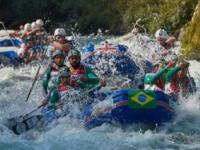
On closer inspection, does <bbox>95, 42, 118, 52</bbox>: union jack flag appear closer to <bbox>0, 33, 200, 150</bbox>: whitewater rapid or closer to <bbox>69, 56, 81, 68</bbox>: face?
<bbox>0, 33, 200, 150</bbox>: whitewater rapid

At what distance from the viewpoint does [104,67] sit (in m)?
12.9

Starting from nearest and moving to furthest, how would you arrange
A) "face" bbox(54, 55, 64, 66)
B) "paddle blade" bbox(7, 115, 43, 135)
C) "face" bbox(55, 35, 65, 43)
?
"paddle blade" bbox(7, 115, 43, 135), "face" bbox(54, 55, 64, 66), "face" bbox(55, 35, 65, 43)

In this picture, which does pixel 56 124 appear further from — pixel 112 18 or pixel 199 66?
pixel 112 18

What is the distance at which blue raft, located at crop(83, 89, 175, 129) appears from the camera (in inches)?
363

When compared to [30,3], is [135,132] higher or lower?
lower

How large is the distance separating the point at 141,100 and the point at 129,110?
9.1 inches

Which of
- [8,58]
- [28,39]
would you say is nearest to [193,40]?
[28,39]

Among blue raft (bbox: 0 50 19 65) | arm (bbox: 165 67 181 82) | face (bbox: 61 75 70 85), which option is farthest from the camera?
blue raft (bbox: 0 50 19 65)

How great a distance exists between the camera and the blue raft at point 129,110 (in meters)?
9.23

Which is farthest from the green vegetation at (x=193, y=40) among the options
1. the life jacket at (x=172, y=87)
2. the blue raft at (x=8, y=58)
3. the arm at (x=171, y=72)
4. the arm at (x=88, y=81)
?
the arm at (x=88, y=81)

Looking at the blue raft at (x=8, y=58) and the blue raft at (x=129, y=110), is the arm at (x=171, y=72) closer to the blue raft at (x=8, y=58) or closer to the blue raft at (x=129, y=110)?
the blue raft at (x=129, y=110)

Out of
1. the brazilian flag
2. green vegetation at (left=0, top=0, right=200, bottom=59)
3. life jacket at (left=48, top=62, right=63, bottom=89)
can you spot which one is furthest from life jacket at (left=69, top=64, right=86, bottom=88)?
green vegetation at (left=0, top=0, right=200, bottom=59)

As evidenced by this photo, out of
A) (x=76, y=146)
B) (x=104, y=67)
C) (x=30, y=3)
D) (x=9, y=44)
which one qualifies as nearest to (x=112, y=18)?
(x=30, y=3)

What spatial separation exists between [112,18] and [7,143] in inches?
760
